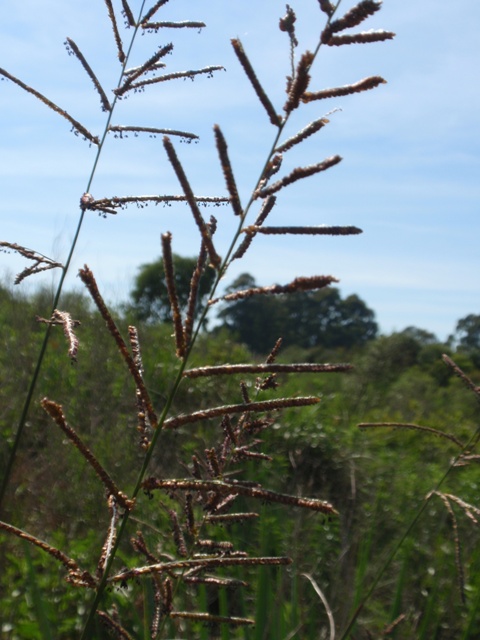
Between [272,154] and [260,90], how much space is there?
96 mm

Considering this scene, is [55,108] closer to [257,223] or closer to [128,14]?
[128,14]

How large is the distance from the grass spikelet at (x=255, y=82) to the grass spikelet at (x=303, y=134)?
4 cm

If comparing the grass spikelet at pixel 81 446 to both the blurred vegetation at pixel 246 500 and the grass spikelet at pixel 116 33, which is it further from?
the blurred vegetation at pixel 246 500

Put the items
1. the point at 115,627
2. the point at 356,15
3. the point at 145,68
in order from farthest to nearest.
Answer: the point at 145,68 → the point at 115,627 → the point at 356,15

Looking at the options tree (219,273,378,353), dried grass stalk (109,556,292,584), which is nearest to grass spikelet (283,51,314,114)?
dried grass stalk (109,556,292,584)

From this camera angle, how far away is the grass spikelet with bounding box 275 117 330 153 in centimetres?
99

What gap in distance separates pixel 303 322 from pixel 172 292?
41683 mm

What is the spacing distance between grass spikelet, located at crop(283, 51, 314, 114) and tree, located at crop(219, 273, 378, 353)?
37.0m

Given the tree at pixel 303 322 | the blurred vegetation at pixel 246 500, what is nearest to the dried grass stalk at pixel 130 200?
the blurred vegetation at pixel 246 500

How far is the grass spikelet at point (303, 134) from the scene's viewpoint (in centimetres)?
99

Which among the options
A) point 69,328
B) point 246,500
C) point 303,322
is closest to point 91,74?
point 69,328

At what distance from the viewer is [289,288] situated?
855 millimetres

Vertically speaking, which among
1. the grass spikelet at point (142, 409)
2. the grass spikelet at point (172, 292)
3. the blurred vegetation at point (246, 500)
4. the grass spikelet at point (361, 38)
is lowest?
the blurred vegetation at point (246, 500)

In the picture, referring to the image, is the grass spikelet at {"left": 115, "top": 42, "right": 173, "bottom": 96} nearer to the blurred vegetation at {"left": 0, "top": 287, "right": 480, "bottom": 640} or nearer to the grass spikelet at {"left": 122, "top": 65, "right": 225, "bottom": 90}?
the grass spikelet at {"left": 122, "top": 65, "right": 225, "bottom": 90}
